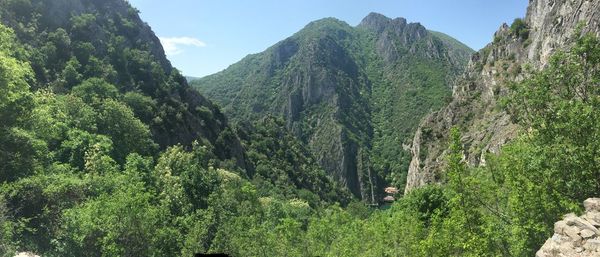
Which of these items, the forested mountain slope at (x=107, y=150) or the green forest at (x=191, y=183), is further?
the forested mountain slope at (x=107, y=150)

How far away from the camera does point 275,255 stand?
3912 centimetres

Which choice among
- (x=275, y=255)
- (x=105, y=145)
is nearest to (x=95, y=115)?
(x=105, y=145)

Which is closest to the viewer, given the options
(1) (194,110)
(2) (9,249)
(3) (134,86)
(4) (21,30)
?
(2) (9,249)

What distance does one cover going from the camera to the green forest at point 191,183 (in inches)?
744

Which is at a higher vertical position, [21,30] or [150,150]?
[21,30]

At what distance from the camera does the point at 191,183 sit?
180 feet

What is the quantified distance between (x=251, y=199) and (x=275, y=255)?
57.7 ft

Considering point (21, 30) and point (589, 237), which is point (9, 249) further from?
point (21, 30)

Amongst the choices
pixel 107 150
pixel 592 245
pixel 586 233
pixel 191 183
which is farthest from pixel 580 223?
pixel 191 183

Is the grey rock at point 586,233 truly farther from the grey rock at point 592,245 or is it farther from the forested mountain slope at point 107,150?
the forested mountain slope at point 107,150

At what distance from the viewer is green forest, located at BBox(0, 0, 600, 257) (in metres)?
18.9

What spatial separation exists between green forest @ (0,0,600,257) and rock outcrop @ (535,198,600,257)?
3.61 feet

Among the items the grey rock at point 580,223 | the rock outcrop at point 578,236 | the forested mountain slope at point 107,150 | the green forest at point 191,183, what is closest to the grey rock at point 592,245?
the rock outcrop at point 578,236

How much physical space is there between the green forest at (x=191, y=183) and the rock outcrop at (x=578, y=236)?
1.10 metres
